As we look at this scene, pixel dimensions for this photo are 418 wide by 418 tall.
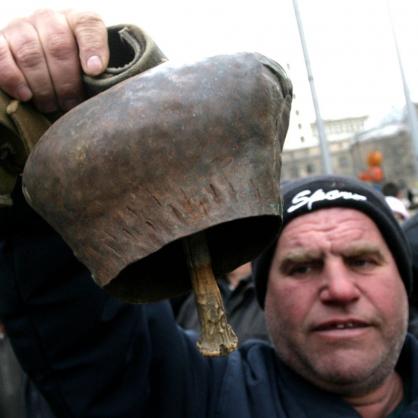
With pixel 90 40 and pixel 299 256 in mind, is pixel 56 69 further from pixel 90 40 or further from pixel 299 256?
pixel 299 256

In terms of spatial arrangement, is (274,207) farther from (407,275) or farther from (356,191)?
(407,275)

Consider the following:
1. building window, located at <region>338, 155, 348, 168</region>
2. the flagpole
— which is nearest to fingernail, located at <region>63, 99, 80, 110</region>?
the flagpole

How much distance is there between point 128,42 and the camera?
38.3 inches

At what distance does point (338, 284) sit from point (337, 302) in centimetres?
5

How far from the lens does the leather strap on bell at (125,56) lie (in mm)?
903

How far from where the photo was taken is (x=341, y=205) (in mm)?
1729

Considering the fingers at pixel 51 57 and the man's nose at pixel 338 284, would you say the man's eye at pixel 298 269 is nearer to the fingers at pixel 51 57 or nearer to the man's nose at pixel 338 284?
the man's nose at pixel 338 284

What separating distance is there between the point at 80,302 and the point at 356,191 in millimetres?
838

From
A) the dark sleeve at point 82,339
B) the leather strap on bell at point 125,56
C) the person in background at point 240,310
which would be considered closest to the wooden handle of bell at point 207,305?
the leather strap on bell at point 125,56

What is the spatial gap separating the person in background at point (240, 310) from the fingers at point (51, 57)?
5.43ft

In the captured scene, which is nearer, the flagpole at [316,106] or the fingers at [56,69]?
the fingers at [56,69]

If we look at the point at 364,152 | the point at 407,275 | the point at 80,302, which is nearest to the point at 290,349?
the point at 407,275

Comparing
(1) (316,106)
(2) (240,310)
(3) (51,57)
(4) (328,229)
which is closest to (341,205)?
(4) (328,229)

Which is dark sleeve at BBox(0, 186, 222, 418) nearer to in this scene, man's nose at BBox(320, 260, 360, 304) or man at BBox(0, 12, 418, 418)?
man at BBox(0, 12, 418, 418)
